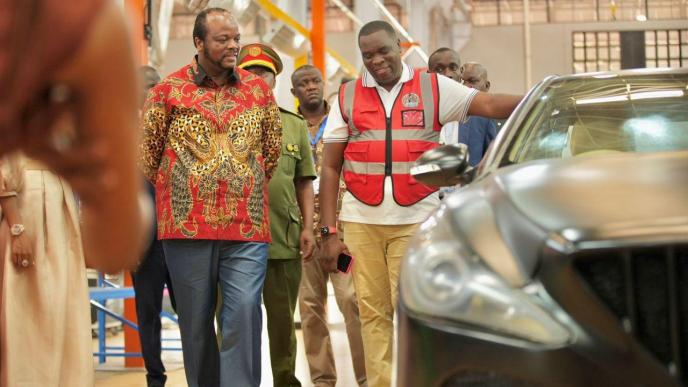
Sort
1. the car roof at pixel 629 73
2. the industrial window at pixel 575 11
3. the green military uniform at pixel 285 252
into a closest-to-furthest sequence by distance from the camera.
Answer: the car roof at pixel 629 73 → the green military uniform at pixel 285 252 → the industrial window at pixel 575 11

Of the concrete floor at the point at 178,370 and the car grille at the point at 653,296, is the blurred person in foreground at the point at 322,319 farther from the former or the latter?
the car grille at the point at 653,296

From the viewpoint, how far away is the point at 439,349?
278 centimetres

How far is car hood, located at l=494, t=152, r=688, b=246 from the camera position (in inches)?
103

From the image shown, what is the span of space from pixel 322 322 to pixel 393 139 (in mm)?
1857

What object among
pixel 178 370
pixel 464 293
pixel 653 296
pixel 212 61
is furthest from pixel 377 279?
pixel 178 370

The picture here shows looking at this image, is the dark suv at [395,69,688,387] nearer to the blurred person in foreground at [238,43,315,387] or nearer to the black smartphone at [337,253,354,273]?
the black smartphone at [337,253,354,273]

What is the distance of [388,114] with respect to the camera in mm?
5520

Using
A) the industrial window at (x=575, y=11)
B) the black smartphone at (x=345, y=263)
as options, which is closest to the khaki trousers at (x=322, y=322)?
the black smartphone at (x=345, y=263)

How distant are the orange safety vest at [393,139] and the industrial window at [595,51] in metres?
29.5

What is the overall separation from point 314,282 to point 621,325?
15.1 feet

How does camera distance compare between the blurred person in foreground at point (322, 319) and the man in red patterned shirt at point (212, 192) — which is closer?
the man in red patterned shirt at point (212, 192)

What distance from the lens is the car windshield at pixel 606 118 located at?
3.93 metres

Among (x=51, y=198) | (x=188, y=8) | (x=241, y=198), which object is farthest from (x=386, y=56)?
(x=188, y=8)

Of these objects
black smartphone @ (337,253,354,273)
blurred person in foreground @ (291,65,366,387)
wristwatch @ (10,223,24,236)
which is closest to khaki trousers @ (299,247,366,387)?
blurred person in foreground @ (291,65,366,387)
